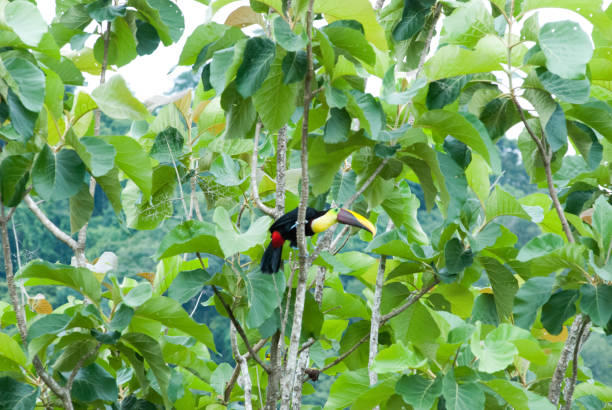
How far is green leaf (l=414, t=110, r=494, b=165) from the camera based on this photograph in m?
2.30

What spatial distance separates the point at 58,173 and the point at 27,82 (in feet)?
1.03

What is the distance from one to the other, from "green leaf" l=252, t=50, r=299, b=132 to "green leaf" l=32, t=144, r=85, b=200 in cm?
63

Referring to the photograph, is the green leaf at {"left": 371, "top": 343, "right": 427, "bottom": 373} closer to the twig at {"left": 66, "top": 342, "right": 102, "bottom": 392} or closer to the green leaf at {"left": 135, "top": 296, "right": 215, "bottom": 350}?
the green leaf at {"left": 135, "top": 296, "right": 215, "bottom": 350}

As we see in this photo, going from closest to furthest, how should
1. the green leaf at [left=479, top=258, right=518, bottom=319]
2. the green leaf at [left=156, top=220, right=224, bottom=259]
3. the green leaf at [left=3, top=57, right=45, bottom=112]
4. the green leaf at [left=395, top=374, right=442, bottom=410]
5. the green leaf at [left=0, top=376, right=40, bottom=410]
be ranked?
the green leaf at [left=3, top=57, right=45, bottom=112]
the green leaf at [left=395, top=374, right=442, bottom=410]
the green leaf at [left=156, top=220, right=224, bottom=259]
the green leaf at [left=0, top=376, right=40, bottom=410]
the green leaf at [left=479, top=258, right=518, bottom=319]

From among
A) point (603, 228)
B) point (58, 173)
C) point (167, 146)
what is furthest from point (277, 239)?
point (603, 228)

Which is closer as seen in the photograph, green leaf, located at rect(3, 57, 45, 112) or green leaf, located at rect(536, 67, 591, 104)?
green leaf, located at rect(3, 57, 45, 112)

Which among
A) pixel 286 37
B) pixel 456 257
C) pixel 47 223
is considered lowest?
pixel 456 257

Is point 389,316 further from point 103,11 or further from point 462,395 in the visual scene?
point 103,11

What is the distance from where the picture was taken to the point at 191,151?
128 inches

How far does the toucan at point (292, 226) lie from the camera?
2.68m

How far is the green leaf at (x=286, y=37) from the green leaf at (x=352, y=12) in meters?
0.22

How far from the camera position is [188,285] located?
8.74ft

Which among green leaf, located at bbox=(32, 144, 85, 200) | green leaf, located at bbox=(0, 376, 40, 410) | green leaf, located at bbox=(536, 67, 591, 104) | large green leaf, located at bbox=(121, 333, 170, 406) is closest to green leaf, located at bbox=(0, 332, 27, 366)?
green leaf, located at bbox=(0, 376, 40, 410)

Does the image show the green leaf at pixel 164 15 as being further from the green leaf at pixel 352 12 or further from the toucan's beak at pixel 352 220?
the toucan's beak at pixel 352 220
